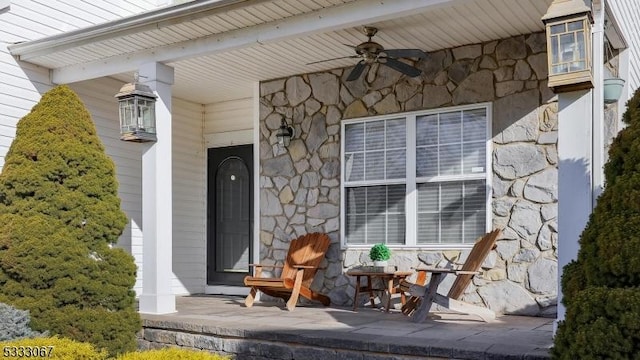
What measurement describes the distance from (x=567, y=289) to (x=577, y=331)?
0.33 meters

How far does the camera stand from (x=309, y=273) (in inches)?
256

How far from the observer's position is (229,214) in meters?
8.20

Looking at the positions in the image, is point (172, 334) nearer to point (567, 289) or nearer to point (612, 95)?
point (567, 289)

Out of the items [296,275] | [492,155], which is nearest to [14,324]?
[296,275]

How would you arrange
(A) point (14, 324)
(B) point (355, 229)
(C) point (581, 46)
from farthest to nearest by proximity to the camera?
(B) point (355, 229) < (A) point (14, 324) < (C) point (581, 46)

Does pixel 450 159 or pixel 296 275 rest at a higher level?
pixel 450 159

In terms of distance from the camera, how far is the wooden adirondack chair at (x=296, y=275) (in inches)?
240

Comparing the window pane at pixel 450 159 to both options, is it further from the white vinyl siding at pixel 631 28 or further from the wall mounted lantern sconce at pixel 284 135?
the wall mounted lantern sconce at pixel 284 135

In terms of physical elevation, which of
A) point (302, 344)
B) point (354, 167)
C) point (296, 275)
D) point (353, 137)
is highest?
point (353, 137)

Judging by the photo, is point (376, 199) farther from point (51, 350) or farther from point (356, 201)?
point (51, 350)

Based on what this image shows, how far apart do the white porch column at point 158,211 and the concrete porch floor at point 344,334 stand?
0.28 metres

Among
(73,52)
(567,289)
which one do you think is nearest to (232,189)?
(73,52)

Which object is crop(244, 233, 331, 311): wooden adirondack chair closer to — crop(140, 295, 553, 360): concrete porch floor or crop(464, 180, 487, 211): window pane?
crop(140, 295, 553, 360): concrete porch floor

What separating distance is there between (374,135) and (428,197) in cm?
91
